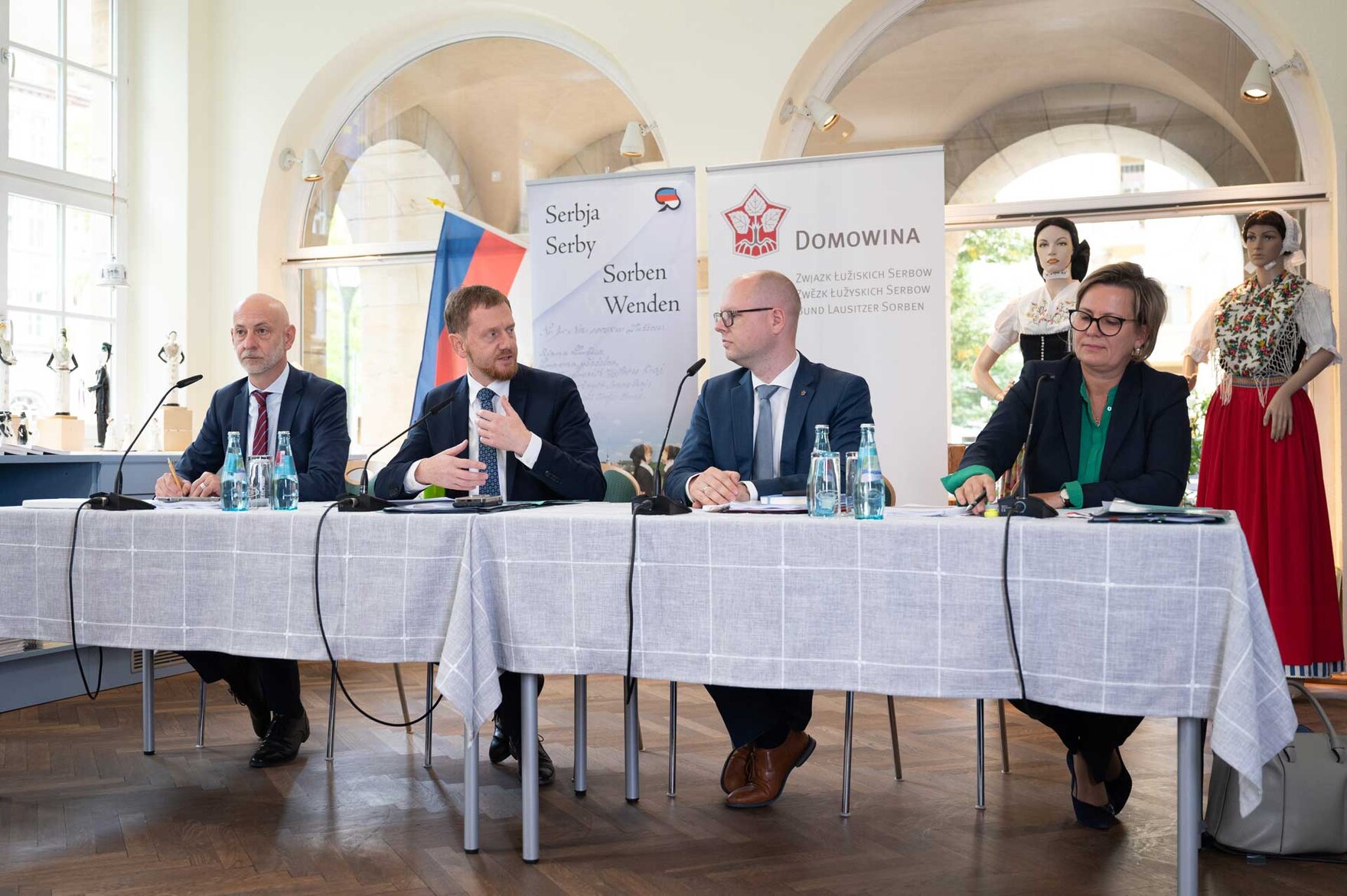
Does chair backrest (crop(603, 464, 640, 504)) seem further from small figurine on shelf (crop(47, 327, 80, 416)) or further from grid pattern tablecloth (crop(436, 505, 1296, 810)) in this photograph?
small figurine on shelf (crop(47, 327, 80, 416))

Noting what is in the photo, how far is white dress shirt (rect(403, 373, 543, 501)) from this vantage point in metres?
2.84

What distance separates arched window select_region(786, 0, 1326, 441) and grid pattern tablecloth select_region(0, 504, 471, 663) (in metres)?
3.51

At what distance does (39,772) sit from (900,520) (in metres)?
2.35

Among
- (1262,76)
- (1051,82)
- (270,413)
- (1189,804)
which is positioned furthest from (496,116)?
(1189,804)

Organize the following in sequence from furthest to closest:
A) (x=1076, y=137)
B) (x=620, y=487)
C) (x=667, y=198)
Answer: (x=1076, y=137) < (x=667, y=198) < (x=620, y=487)

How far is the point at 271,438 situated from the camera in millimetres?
3217

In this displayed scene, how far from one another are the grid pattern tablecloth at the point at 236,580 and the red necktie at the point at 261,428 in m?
0.70

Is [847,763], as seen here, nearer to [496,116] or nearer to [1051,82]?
[1051,82]

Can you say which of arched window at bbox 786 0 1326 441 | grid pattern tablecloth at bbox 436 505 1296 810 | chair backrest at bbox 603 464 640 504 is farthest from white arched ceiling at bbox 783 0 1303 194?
grid pattern tablecloth at bbox 436 505 1296 810

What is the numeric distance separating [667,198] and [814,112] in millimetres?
1077

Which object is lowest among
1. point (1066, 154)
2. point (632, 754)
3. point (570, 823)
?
point (570, 823)

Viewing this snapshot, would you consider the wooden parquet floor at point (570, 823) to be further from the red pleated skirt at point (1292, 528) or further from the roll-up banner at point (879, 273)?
the roll-up banner at point (879, 273)

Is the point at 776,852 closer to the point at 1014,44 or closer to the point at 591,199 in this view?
the point at 591,199

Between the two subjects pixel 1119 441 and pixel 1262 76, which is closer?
pixel 1119 441
